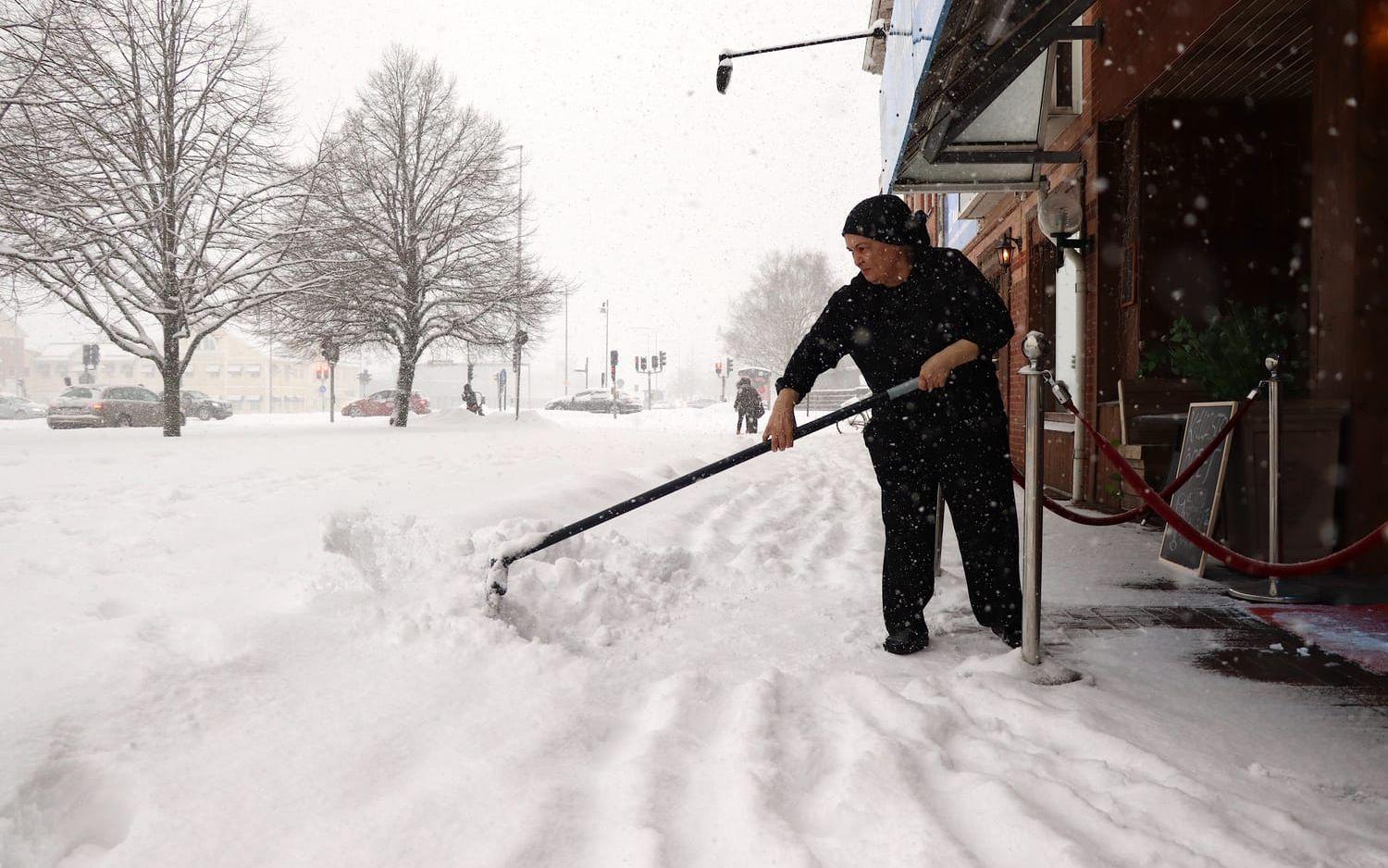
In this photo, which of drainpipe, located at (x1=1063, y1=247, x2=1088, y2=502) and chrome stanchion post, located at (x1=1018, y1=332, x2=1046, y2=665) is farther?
drainpipe, located at (x1=1063, y1=247, x2=1088, y2=502)

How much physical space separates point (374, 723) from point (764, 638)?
1633 millimetres

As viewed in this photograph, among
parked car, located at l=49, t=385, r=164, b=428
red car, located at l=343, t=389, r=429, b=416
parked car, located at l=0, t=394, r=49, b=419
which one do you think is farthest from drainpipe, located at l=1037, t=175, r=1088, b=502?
parked car, located at l=0, t=394, r=49, b=419

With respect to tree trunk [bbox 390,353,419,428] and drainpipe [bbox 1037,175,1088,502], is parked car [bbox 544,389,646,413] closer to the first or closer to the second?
tree trunk [bbox 390,353,419,428]

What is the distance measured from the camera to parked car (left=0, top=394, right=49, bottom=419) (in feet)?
118

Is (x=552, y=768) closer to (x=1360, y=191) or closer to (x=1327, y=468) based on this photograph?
(x=1327, y=468)

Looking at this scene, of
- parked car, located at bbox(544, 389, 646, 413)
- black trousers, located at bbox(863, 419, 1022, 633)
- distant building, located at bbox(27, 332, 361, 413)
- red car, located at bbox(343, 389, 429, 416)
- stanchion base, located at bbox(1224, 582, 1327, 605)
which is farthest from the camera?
distant building, located at bbox(27, 332, 361, 413)

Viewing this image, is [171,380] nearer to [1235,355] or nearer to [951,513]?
[951,513]

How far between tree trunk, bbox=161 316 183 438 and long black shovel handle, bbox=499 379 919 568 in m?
15.5

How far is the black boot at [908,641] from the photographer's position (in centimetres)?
314

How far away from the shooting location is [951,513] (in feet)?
10.2

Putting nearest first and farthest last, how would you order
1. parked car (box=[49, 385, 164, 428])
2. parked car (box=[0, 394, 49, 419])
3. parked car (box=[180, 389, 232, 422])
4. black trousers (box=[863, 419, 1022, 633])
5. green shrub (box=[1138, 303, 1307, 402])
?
black trousers (box=[863, 419, 1022, 633]), green shrub (box=[1138, 303, 1307, 402]), parked car (box=[49, 385, 164, 428]), parked car (box=[180, 389, 232, 422]), parked car (box=[0, 394, 49, 419])

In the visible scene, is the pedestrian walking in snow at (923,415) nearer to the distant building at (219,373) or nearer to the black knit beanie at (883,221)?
the black knit beanie at (883,221)

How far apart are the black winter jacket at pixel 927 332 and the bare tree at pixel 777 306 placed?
163 feet

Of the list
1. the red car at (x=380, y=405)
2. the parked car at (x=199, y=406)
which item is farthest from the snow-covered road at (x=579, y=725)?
the red car at (x=380, y=405)
